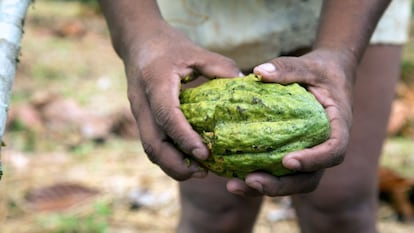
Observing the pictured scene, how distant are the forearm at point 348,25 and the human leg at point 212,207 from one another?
2.05 ft

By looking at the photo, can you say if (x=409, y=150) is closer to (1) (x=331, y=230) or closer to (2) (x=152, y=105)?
(1) (x=331, y=230)

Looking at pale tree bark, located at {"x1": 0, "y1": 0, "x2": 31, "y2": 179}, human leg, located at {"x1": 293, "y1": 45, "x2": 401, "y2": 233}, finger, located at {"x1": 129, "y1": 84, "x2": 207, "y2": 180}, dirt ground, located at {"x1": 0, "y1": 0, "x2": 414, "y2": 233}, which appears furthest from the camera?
dirt ground, located at {"x1": 0, "y1": 0, "x2": 414, "y2": 233}

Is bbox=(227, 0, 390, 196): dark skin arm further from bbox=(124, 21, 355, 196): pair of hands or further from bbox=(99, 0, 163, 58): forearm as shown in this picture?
bbox=(99, 0, 163, 58): forearm

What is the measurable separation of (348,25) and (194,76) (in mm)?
369

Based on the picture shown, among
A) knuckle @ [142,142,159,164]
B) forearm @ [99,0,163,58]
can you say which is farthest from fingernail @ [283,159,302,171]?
forearm @ [99,0,163,58]

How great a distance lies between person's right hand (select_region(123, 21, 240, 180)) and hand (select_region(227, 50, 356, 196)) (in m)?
0.10

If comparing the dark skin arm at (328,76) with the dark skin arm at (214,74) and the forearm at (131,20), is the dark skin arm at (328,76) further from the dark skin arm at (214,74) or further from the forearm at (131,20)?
the forearm at (131,20)

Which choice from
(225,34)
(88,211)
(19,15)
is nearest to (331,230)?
(225,34)

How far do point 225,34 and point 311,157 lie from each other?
0.70 meters

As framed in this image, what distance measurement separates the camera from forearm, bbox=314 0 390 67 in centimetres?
147

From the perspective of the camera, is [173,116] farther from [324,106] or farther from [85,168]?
[85,168]

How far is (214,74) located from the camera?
4.48 ft

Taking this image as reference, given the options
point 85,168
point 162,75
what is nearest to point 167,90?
point 162,75

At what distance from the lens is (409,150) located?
355cm
